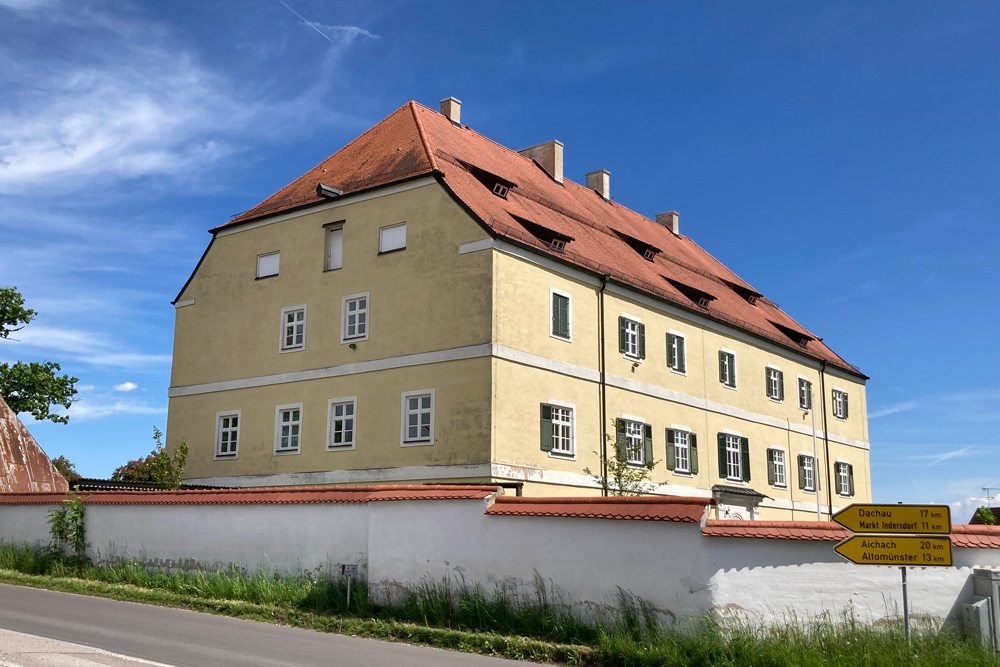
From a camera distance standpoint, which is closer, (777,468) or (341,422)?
(341,422)

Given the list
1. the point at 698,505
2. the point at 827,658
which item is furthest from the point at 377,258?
the point at 827,658

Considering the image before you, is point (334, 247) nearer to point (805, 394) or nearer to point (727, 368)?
point (727, 368)

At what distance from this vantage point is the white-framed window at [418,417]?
84.8 feet

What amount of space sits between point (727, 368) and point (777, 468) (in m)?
4.79

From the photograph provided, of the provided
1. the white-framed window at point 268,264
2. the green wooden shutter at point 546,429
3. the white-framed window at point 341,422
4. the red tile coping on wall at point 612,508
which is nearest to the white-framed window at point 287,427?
the white-framed window at point 341,422

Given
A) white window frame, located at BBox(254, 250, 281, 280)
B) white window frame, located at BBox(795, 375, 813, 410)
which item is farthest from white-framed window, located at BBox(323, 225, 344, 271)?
white window frame, located at BBox(795, 375, 813, 410)

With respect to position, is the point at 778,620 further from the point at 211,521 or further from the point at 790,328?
the point at 790,328

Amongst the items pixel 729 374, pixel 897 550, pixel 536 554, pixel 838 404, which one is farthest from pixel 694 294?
pixel 897 550

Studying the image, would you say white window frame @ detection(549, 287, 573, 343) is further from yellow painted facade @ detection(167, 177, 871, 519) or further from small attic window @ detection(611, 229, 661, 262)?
small attic window @ detection(611, 229, 661, 262)

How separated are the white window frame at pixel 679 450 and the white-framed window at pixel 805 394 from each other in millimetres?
9261

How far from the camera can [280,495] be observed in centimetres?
Answer: 1745

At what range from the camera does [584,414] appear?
27.8 meters

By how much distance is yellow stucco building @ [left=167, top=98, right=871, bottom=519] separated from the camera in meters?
25.8

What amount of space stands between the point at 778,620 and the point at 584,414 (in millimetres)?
15417
